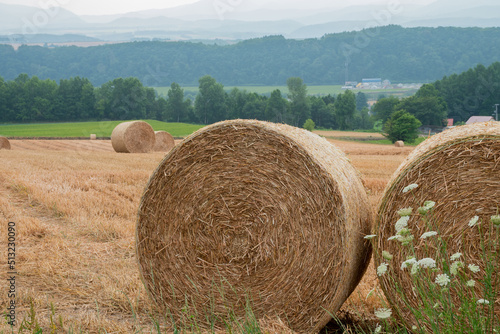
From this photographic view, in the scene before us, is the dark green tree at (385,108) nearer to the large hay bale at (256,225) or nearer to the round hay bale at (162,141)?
the round hay bale at (162,141)

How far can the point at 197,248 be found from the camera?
4574 millimetres

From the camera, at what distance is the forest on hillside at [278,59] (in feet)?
311

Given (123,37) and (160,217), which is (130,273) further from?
(123,37)

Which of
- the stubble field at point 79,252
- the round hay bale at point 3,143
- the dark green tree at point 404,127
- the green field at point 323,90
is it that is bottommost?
the dark green tree at point 404,127

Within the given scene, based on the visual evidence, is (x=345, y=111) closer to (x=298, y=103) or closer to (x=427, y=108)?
(x=298, y=103)

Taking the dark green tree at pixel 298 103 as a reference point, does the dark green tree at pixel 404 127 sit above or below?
below

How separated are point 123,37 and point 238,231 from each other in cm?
20476

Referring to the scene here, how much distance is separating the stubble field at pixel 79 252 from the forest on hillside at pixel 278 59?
8421 centimetres

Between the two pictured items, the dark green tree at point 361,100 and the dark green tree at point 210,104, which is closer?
the dark green tree at point 210,104

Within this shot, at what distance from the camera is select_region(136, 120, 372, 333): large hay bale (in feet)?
13.6

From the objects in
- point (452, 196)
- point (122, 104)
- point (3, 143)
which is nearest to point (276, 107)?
point (122, 104)

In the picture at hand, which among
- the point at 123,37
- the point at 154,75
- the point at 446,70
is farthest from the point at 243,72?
the point at 123,37

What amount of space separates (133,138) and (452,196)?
66.1 ft

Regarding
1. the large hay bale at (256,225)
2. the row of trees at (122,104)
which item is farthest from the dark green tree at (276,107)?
the large hay bale at (256,225)
